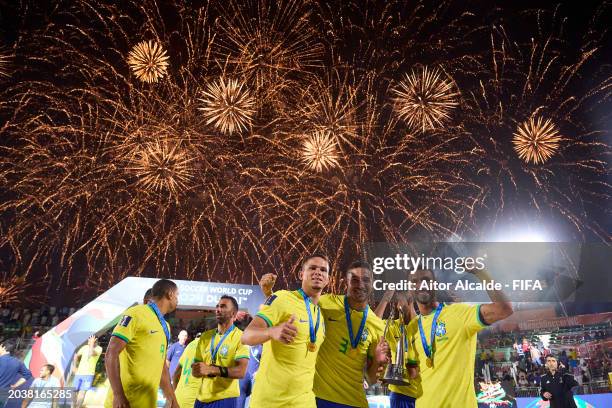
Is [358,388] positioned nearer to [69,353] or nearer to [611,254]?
[69,353]

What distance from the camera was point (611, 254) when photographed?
1870 centimetres

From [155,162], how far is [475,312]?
48.2 feet

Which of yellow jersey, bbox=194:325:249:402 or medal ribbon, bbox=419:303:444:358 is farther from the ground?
medal ribbon, bbox=419:303:444:358

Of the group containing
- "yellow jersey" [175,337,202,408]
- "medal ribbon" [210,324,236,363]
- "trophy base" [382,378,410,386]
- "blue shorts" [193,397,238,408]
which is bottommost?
"blue shorts" [193,397,238,408]

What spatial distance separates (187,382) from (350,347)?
3.20 meters

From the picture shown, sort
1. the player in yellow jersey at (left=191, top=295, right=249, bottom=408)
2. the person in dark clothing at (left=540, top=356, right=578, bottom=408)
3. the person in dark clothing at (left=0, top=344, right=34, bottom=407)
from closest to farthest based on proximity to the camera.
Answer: the player in yellow jersey at (left=191, top=295, right=249, bottom=408) < the person in dark clothing at (left=0, top=344, right=34, bottom=407) < the person in dark clothing at (left=540, top=356, right=578, bottom=408)

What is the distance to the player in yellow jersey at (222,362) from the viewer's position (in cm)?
685

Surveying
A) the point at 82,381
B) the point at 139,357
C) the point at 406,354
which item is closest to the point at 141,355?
the point at 139,357

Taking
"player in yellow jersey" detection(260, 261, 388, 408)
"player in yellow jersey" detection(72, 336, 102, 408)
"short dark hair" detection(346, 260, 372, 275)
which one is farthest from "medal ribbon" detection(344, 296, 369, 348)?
"player in yellow jersey" detection(72, 336, 102, 408)

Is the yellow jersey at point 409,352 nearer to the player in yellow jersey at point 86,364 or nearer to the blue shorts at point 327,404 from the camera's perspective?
the blue shorts at point 327,404

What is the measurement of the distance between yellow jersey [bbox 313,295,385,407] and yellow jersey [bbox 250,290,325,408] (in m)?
0.31

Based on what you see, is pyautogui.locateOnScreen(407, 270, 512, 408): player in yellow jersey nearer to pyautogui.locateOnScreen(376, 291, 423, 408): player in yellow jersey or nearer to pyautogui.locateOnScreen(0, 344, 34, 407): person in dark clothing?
pyautogui.locateOnScreen(376, 291, 423, 408): player in yellow jersey

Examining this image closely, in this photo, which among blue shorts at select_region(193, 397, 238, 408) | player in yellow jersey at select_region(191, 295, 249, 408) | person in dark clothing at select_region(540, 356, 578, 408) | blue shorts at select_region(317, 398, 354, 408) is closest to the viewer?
blue shorts at select_region(317, 398, 354, 408)

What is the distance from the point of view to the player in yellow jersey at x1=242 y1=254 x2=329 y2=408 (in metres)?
4.64
